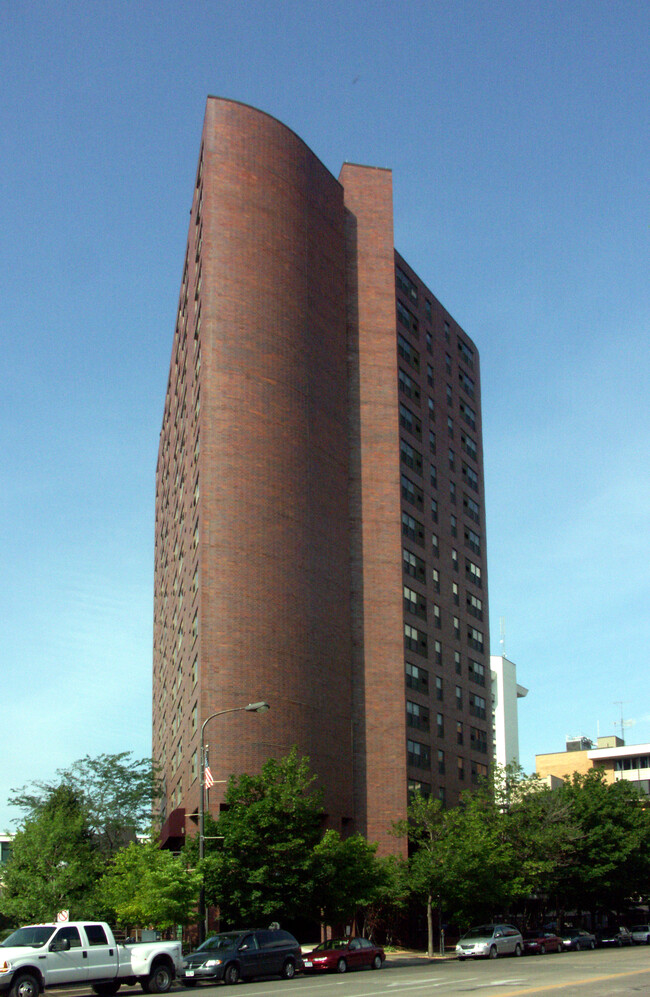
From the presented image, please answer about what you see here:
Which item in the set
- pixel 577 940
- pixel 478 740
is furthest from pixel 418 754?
pixel 577 940

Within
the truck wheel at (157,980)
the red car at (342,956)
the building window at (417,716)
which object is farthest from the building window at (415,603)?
the truck wheel at (157,980)

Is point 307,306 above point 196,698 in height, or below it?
above

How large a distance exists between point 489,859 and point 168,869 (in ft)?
80.9

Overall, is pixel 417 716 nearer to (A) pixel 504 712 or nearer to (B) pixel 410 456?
(B) pixel 410 456

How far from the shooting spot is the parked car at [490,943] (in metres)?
52.2

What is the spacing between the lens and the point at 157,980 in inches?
1260

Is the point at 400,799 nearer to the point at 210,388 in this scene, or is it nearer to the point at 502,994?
the point at 210,388

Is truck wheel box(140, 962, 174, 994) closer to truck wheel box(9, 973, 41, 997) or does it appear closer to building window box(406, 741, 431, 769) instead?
truck wheel box(9, 973, 41, 997)

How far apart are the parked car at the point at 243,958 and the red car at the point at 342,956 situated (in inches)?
123

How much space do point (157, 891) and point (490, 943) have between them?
62.2ft

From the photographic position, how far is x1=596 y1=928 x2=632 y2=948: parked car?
231 ft

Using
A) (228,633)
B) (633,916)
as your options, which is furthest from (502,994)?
(633,916)

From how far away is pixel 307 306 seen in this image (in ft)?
229

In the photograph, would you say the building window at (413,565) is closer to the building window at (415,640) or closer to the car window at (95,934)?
the building window at (415,640)
